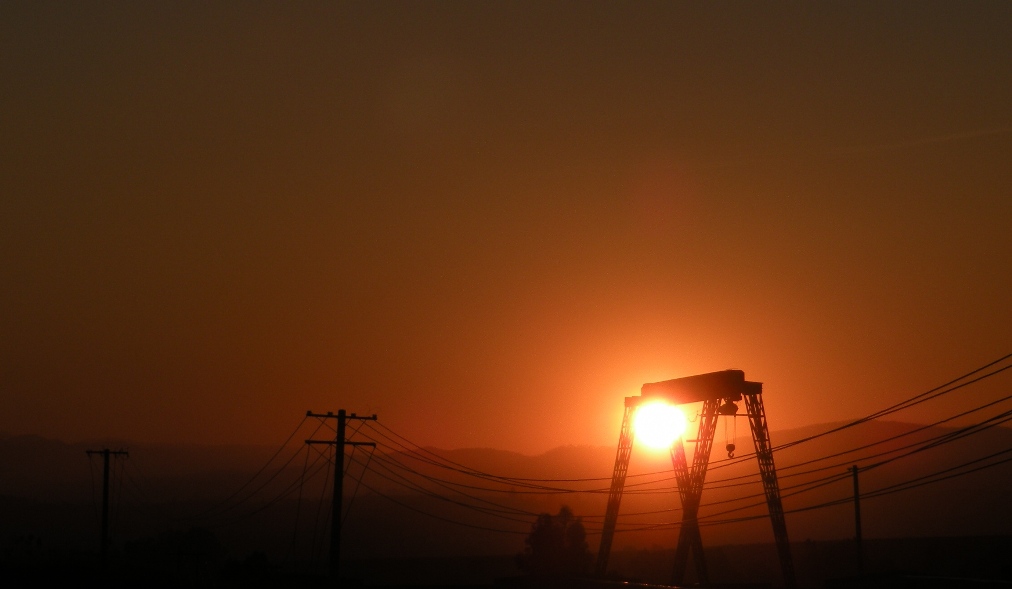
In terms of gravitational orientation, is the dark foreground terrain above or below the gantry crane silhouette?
below

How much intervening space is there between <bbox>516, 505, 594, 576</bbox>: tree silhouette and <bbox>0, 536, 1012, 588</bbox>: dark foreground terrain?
6.16m

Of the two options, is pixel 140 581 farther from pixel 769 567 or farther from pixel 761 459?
pixel 769 567

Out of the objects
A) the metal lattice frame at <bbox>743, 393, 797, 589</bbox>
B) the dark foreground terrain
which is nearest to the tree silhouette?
Result: the dark foreground terrain

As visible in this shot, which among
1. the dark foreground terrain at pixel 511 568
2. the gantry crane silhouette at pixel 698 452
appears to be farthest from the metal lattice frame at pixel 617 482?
the dark foreground terrain at pixel 511 568

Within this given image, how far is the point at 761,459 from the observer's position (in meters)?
51.9

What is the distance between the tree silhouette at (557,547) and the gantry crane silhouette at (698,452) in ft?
132

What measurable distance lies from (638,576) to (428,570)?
46923 millimetres

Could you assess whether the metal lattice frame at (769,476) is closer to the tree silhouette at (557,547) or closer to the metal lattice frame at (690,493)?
the metal lattice frame at (690,493)

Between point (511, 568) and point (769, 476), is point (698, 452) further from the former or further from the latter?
point (511, 568)

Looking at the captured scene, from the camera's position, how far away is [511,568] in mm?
160875

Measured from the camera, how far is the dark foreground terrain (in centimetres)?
5203

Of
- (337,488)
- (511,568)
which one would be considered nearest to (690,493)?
(337,488)

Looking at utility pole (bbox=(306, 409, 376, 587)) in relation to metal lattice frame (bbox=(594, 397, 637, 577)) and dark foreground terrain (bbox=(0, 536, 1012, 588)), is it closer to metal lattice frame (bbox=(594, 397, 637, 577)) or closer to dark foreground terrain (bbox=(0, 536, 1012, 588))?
dark foreground terrain (bbox=(0, 536, 1012, 588))

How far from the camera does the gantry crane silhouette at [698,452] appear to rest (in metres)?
51.7
